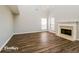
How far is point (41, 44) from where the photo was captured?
2.38 meters

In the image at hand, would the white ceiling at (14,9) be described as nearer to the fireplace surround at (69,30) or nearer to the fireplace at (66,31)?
the fireplace surround at (69,30)

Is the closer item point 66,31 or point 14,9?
point 14,9

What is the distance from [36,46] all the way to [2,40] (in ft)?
2.63

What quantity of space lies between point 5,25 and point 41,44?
1022 millimetres

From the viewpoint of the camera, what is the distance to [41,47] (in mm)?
2336

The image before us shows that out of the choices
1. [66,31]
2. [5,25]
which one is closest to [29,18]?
[5,25]

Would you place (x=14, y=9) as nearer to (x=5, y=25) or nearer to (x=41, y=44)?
(x=5, y=25)

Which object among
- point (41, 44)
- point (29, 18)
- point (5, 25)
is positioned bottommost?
point (41, 44)

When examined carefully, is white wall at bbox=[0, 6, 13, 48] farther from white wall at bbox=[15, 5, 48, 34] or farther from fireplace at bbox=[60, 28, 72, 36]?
fireplace at bbox=[60, 28, 72, 36]
